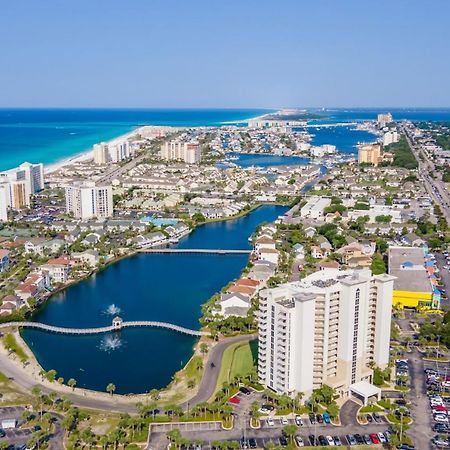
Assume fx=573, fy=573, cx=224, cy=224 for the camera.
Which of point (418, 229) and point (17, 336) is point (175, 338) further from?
point (418, 229)

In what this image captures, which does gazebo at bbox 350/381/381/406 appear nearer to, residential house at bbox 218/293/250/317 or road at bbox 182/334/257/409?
road at bbox 182/334/257/409

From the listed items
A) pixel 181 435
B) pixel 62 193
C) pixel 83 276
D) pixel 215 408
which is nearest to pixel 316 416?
pixel 215 408

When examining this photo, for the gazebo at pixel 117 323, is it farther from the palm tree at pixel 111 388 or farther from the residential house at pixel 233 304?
the palm tree at pixel 111 388

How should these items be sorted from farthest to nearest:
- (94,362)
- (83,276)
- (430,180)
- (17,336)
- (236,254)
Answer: (430,180) → (236,254) → (83,276) → (17,336) → (94,362)

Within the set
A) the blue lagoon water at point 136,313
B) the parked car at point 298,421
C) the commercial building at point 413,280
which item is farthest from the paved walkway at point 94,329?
the commercial building at point 413,280

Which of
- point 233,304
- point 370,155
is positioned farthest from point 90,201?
point 370,155

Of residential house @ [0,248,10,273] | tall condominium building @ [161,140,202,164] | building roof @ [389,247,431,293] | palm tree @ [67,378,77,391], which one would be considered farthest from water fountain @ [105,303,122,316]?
tall condominium building @ [161,140,202,164]

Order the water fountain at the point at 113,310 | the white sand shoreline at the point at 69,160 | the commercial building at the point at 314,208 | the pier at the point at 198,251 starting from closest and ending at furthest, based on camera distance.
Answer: the water fountain at the point at 113,310 → the pier at the point at 198,251 → the commercial building at the point at 314,208 → the white sand shoreline at the point at 69,160
